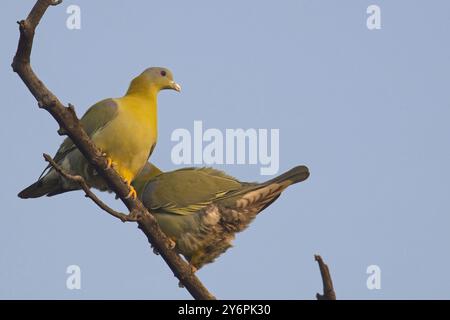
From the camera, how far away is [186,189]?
7219 mm

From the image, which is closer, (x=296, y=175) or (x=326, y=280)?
(x=326, y=280)

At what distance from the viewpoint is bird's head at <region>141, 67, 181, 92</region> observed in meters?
7.71

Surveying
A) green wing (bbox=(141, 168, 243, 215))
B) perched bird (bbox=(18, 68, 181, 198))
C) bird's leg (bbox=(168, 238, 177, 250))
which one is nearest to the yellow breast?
perched bird (bbox=(18, 68, 181, 198))

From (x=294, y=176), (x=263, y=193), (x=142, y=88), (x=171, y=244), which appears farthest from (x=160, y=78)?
(x=294, y=176)

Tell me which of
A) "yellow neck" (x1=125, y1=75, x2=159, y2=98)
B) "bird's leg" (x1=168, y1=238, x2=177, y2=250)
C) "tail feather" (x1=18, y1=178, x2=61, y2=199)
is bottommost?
"bird's leg" (x1=168, y1=238, x2=177, y2=250)

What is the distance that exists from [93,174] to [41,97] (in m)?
1.63

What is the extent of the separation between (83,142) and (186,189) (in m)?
1.62

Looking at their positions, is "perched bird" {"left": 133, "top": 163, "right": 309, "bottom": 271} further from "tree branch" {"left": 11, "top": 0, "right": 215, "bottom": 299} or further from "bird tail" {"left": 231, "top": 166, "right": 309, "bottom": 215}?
"tree branch" {"left": 11, "top": 0, "right": 215, "bottom": 299}

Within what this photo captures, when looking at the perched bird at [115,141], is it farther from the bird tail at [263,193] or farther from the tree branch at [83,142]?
the bird tail at [263,193]

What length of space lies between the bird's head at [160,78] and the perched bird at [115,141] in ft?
0.47

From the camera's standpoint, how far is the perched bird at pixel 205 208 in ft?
22.7

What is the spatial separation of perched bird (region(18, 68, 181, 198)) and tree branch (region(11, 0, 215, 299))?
2.41 feet

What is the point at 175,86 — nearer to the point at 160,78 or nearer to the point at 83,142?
the point at 160,78
